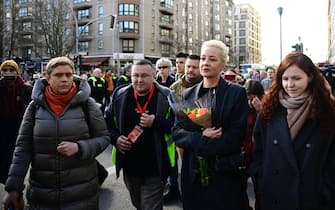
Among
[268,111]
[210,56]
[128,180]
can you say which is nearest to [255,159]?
[268,111]

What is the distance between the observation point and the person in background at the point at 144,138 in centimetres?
364

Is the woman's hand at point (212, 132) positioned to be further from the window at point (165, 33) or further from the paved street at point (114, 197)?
the window at point (165, 33)

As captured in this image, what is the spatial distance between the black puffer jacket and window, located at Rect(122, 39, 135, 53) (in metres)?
52.2

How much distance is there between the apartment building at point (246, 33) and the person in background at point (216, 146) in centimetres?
12280

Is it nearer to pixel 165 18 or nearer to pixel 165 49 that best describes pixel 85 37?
pixel 165 49

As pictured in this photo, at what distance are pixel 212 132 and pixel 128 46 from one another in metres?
53.2

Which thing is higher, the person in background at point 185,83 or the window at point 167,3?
the window at point 167,3

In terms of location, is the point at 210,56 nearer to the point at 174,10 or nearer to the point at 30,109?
the point at 30,109

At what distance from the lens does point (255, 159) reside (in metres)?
2.95

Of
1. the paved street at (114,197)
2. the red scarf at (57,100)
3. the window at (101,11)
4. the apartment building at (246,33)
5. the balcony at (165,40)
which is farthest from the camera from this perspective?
the apartment building at (246,33)

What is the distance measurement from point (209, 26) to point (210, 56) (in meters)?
80.2

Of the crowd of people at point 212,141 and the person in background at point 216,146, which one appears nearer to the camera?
the crowd of people at point 212,141

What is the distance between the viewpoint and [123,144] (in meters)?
3.61

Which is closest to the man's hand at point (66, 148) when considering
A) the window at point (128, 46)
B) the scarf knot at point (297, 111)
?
the scarf knot at point (297, 111)
